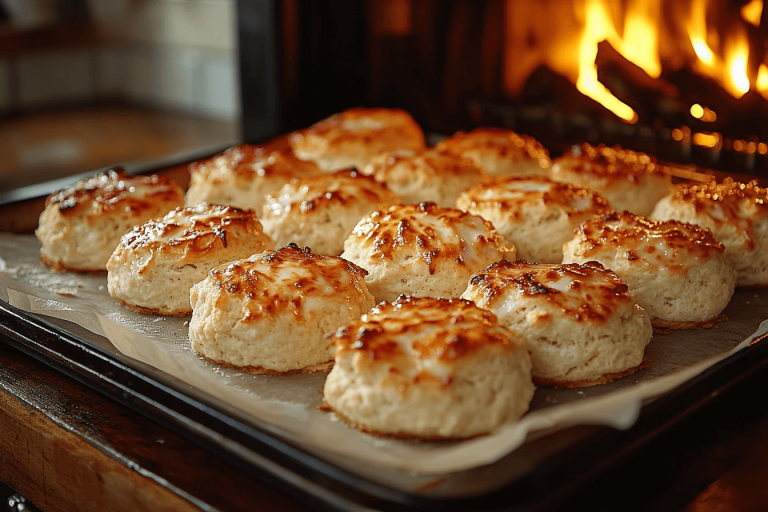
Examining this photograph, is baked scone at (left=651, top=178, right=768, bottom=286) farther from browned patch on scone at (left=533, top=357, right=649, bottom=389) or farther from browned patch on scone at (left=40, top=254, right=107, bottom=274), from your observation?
browned patch on scone at (left=40, top=254, right=107, bottom=274)

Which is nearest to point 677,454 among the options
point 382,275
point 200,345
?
point 382,275

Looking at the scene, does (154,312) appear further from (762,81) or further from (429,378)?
(762,81)

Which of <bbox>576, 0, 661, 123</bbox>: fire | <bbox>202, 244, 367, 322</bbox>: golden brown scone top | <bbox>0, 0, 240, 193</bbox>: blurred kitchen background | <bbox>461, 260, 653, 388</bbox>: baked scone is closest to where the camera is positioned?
<bbox>461, 260, 653, 388</bbox>: baked scone

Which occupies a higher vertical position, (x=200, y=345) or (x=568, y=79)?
(x=568, y=79)

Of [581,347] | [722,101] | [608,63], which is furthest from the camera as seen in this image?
[608,63]

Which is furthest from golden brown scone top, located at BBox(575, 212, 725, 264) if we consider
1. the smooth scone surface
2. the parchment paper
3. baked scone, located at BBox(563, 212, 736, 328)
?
the smooth scone surface

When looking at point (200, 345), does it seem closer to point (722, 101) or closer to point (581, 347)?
point (581, 347)

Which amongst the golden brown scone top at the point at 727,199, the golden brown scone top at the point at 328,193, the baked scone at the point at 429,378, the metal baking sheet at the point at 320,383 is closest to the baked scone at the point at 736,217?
the golden brown scone top at the point at 727,199
